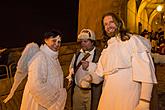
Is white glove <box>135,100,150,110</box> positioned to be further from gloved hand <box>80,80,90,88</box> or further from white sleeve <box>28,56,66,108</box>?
gloved hand <box>80,80,90,88</box>

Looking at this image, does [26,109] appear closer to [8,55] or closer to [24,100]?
[24,100]

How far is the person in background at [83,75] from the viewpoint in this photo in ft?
15.2

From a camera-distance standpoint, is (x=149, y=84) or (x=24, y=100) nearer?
(x=149, y=84)

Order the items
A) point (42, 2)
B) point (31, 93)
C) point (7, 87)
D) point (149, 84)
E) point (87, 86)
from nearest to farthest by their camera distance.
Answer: point (149, 84) < point (31, 93) < point (87, 86) < point (7, 87) < point (42, 2)

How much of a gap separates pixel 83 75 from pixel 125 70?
5.04 ft

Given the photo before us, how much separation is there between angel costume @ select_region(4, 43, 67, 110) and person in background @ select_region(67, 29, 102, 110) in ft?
2.84

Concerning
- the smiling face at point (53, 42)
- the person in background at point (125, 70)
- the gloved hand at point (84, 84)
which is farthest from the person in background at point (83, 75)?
the person in background at point (125, 70)

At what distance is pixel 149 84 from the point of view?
3.17 metres

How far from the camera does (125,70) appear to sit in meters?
3.31

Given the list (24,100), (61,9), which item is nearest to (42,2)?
(61,9)

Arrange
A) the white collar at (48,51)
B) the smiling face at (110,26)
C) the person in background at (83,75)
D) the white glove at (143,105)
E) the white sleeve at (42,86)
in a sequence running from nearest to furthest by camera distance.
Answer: the white glove at (143,105) < the smiling face at (110,26) < the white sleeve at (42,86) < the white collar at (48,51) < the person in background at (83,75)

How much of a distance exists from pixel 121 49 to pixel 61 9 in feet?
31.8

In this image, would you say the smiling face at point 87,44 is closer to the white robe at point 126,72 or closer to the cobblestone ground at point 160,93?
the cobblestone ground at point 160,93

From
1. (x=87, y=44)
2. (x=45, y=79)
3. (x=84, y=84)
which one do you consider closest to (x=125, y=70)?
(x=45, y=79)
